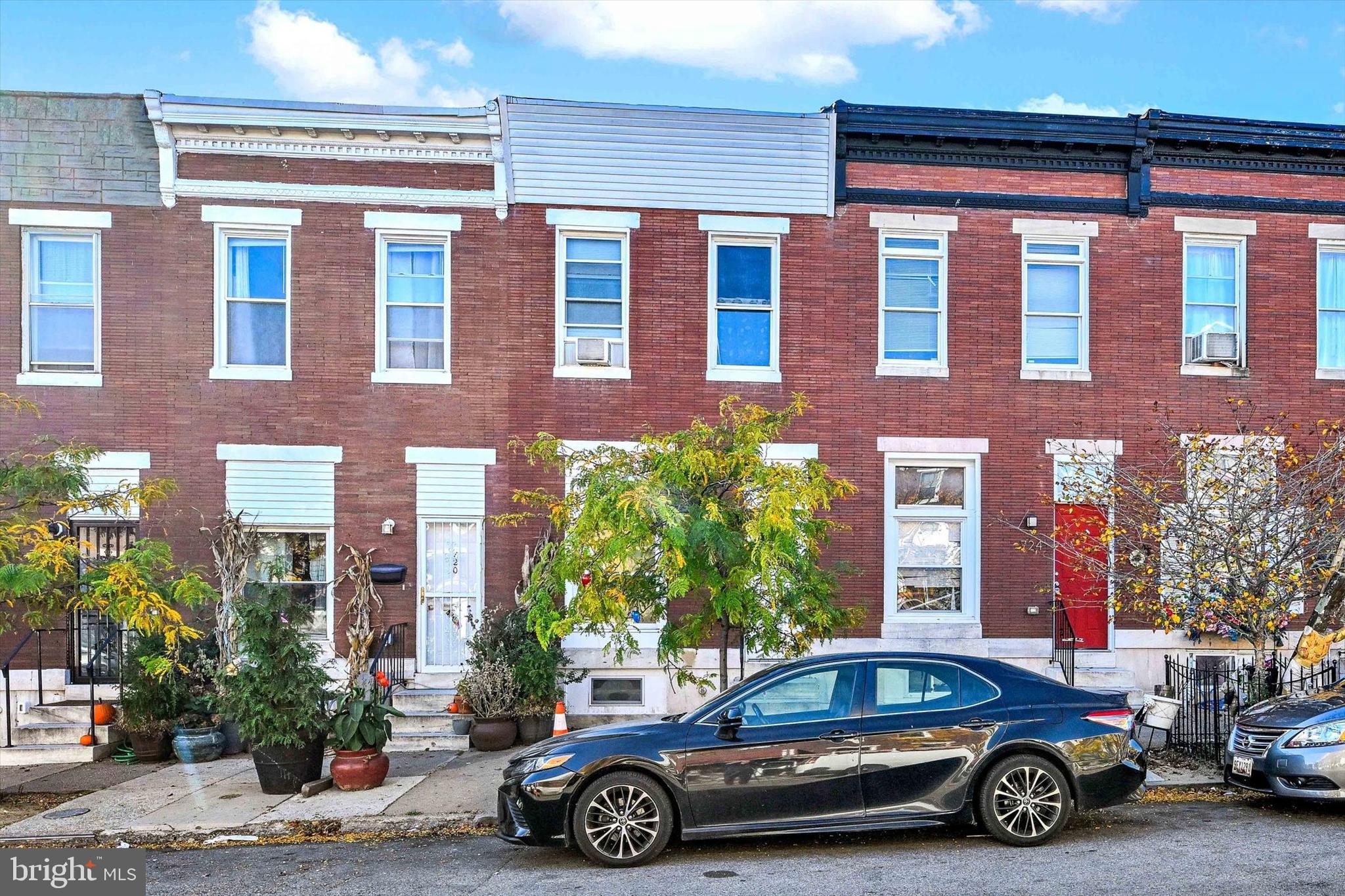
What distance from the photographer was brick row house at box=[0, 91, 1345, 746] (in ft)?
44.0

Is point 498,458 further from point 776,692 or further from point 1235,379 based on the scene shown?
point 1235,379

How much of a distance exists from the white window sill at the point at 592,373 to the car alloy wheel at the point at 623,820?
707 cm

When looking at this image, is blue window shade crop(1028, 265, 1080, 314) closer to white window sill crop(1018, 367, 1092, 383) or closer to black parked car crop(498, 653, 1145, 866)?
white window sill crop(1018, 367, 1092, 383)

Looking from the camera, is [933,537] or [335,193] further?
[933,537]

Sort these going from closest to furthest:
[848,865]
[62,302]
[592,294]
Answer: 1. [848,865]
2. [62,302]
3. [592,294]

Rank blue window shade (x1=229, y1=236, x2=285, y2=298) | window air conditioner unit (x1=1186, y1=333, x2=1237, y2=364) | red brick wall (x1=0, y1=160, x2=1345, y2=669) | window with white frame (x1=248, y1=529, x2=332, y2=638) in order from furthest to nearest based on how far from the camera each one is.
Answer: window air conditioner unit (x1=1186, y1=333, x2=1237, y2=364) < blue window shade (x1=229, y1=236, x2=285, y2=298) < window with white frame (x1=248, y1=529, x2=332, y2=638) < red brick wall (x1=0, y1=160, x2=1345, y2=669)

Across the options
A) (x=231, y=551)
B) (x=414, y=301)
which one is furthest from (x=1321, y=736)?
(x=231, y=551)

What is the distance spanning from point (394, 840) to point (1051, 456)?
9.97 meters

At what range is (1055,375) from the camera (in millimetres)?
14219

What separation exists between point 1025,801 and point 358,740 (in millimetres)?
6138

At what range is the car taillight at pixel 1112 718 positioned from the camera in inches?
314

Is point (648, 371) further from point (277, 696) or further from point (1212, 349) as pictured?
point (1212, 349)

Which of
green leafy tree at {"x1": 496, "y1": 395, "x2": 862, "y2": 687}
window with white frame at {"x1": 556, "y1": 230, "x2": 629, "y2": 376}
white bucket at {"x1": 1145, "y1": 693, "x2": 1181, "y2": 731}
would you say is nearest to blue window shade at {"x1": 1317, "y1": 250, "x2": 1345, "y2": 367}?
white bucket at {"x1": 1145, "y1": 693, "x2": 1181, "y2": 731}

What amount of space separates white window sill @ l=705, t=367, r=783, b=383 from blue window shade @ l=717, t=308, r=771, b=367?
18 cm
